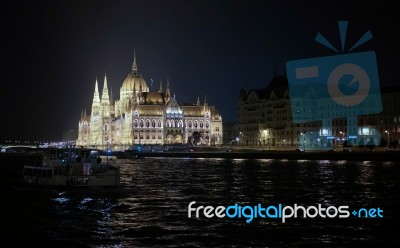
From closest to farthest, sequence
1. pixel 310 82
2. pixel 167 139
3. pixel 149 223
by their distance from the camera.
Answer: pixel 149 223
pixel 310 82
pixel 167 139

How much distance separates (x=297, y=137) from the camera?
152 meters

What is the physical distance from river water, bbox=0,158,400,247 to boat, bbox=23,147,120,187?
49.1 inches

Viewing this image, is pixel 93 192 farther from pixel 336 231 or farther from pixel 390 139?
pixel 390 139

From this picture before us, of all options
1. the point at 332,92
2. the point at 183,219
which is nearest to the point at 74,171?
the point at 183,219

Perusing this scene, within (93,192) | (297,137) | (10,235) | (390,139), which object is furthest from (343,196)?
(297,137)

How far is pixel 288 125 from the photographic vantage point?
511 ft

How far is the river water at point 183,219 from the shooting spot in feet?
83.1

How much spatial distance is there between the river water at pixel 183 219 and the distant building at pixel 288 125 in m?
82.5

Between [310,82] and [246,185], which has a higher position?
[310,82]

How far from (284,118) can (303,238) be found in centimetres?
13407

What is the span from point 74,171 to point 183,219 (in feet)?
60.0

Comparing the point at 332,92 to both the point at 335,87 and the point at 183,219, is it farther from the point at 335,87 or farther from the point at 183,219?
the point at 183,219

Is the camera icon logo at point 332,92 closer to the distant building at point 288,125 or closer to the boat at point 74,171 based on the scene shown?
the distant building at point 288,125

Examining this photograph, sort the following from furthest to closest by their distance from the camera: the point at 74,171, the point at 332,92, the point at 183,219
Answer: the point at 332,92 < the point at 74,171 < the point at 183,219
